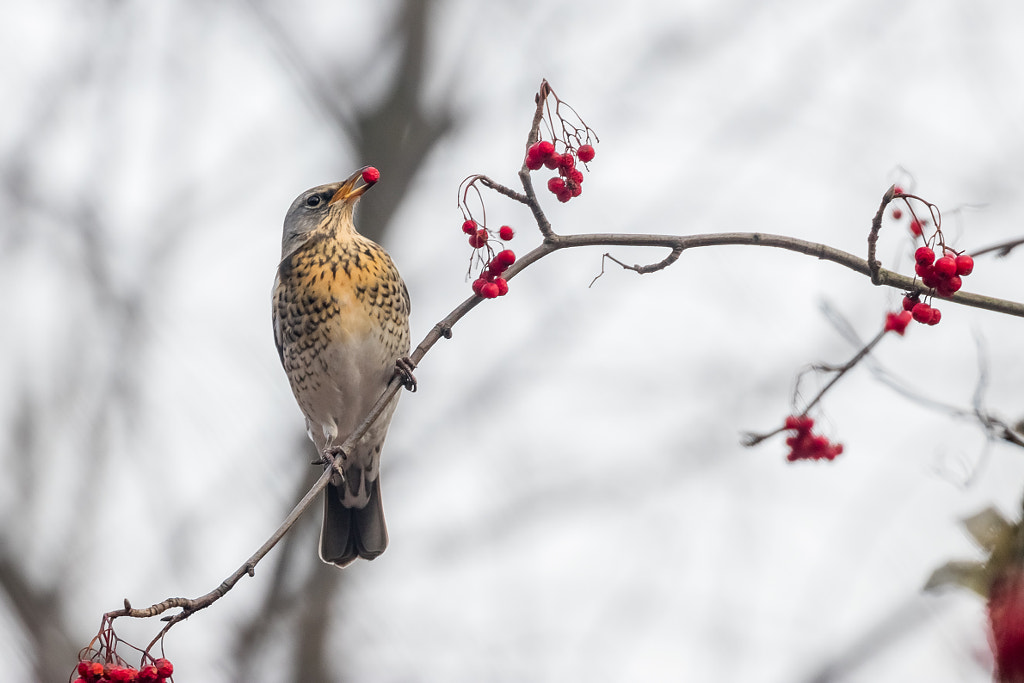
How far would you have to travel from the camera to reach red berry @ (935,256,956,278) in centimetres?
231

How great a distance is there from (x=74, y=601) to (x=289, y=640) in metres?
1.23

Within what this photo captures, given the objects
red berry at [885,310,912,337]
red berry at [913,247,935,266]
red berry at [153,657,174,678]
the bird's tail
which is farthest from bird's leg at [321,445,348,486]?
red berry at [885,310,912,337]

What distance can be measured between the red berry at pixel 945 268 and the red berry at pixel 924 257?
0.05 m

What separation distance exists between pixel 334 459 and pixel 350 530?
7.72 feet

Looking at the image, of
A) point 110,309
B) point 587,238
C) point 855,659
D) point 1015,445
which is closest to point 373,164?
point 110,309

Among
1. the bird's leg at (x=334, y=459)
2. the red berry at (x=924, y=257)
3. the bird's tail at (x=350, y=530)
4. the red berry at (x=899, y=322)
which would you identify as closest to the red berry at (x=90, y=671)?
the bird's leg at (x=334, y=459)

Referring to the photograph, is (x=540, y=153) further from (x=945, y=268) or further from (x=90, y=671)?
(x=90, y=671)

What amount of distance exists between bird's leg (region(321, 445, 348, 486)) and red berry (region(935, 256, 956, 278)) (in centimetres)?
143

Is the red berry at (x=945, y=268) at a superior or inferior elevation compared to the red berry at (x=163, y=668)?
superior

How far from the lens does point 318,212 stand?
4.77m

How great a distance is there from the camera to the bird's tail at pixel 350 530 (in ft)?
16.0

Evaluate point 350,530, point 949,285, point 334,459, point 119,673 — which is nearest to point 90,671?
point 119,673

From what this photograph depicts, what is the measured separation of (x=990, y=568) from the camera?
124cm

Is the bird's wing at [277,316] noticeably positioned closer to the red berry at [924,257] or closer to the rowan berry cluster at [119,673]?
the rowan berry cluster at [119,673]
